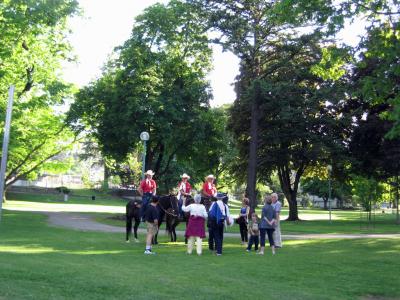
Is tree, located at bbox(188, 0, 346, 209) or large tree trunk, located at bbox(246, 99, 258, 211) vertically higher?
tree, located at bbox(188, 0, 346, 209)

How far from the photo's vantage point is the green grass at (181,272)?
9281 millimetres

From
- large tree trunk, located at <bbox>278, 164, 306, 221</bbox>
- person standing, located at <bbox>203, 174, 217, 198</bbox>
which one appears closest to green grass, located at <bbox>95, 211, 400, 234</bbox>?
large tree trunk, located at <bbox>278, 164, 306, 221</bbox>

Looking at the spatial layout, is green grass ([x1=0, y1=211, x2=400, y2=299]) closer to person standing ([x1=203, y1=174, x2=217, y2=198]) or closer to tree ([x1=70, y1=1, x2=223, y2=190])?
person standing ([x1=203, y1=174, x2=217, y2=198])

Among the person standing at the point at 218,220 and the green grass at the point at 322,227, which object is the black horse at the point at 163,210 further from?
the green grass at the point at 322,227

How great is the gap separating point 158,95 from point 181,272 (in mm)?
23585

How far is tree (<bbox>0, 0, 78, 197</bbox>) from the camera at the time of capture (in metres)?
23.5

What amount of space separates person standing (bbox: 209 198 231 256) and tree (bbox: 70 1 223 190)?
57.1 ft

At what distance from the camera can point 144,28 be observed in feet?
120

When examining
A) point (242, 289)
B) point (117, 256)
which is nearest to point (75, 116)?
point (117, 256)

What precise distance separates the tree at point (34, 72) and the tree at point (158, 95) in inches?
131

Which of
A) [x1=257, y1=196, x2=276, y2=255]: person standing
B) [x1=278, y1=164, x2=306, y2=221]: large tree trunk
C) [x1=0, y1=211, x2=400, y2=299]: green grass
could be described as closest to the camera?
[x1=0, y1=211, x2=400, y2=299]: green grass

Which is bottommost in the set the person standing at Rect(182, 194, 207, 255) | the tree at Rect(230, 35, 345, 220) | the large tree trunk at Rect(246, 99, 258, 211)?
the person standing at Rect(182, 194, 207, 255)

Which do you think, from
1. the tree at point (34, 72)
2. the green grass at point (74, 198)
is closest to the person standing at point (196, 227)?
the tree at point (34, 72)

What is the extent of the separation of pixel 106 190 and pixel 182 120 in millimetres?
54658
